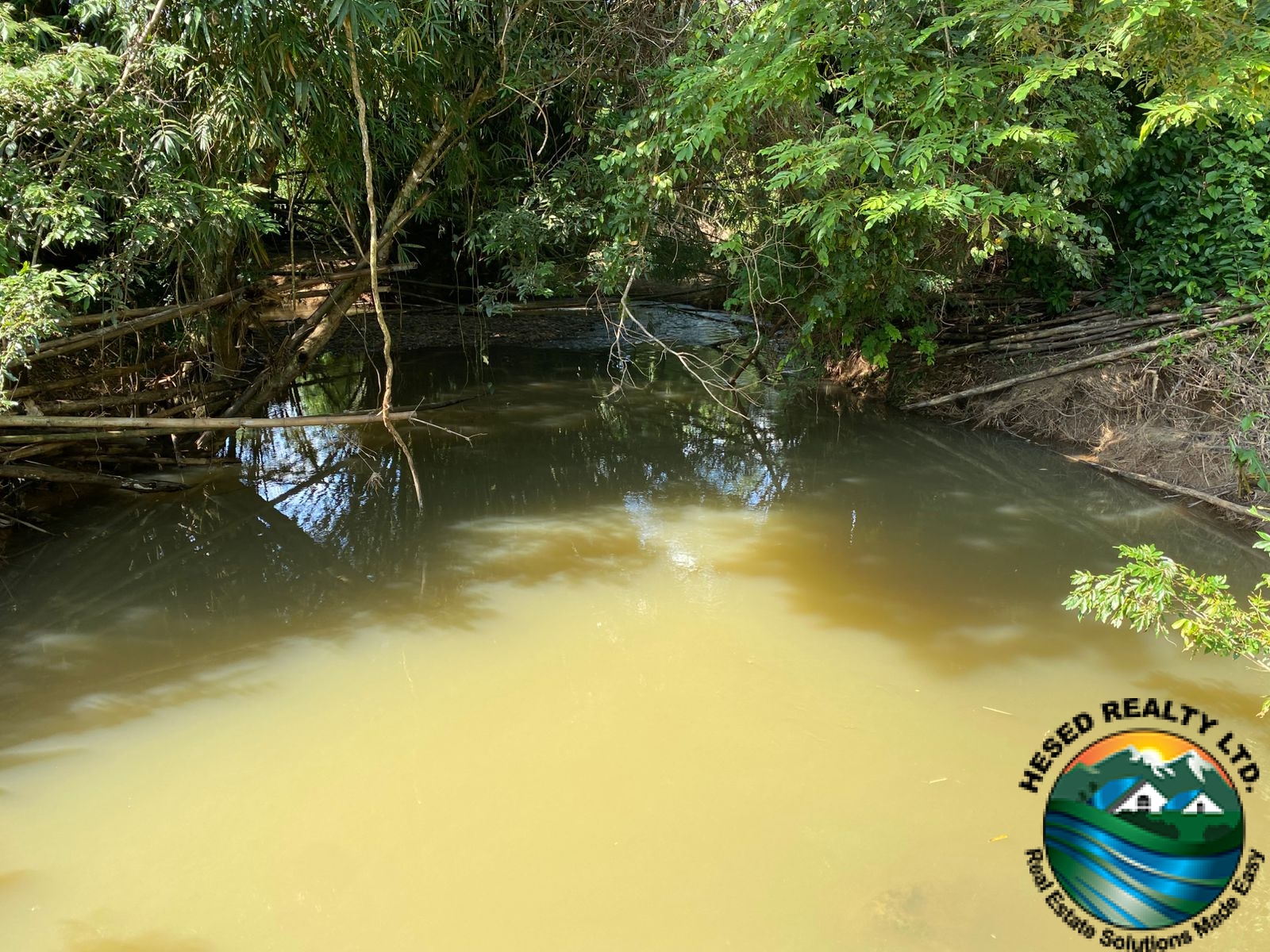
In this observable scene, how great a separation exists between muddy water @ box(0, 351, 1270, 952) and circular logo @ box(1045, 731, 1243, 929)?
9cm

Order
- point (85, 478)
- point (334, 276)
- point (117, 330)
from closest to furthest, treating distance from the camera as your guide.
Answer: point (117, 330)
point (85, 478)
point (334, 276)

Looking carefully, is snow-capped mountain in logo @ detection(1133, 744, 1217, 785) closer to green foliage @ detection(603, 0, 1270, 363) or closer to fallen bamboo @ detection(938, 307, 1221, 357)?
green foliage @ detection(603, 0, 1270, 363)

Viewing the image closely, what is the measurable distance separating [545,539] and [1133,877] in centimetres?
276

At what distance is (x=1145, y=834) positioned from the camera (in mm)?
2100

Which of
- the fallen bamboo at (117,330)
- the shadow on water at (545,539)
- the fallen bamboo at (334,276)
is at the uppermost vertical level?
the fallen bamboo at (334,276)

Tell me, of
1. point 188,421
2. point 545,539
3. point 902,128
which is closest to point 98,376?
point 188,421

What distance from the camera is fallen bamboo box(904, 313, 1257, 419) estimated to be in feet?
15.9

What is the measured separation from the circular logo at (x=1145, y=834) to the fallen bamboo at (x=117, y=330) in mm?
3762

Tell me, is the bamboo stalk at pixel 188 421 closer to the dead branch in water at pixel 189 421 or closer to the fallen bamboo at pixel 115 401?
the dead branch in water at pixel 189 421

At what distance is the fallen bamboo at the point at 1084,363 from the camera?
4.84 meters

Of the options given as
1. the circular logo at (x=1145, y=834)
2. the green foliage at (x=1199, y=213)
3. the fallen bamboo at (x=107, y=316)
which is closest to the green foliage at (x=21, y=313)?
the fallen bamboo at (x=107, y=316)

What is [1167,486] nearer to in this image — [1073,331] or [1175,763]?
[1073,331]

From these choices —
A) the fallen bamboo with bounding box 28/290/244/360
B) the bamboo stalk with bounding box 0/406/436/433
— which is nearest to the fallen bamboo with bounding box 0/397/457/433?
the bamboo stalk with bounding box 0/406/436/433

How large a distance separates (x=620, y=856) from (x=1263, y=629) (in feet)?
5.89
